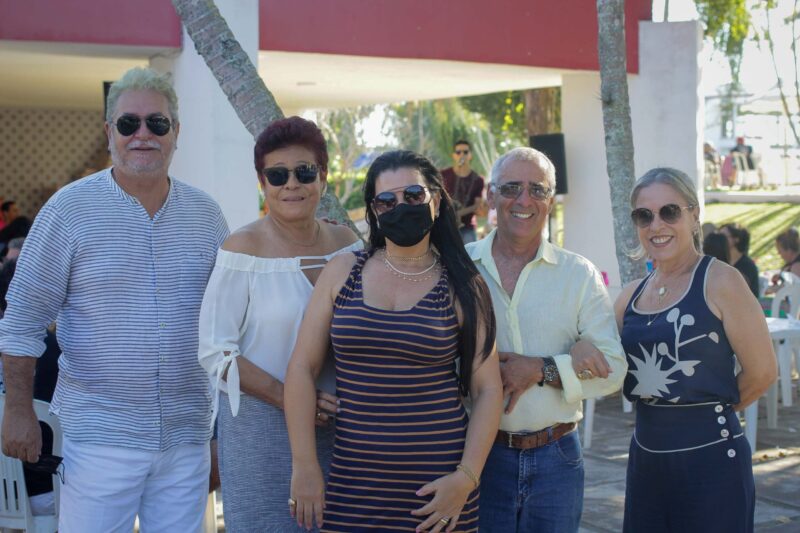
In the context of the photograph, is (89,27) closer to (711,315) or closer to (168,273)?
(168,273)

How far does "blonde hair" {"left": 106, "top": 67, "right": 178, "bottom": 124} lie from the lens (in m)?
3.41

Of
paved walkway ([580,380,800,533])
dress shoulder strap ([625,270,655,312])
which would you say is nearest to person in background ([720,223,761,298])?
paved walkway ([580,380,800,533])

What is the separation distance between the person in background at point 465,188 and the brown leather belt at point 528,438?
852cm

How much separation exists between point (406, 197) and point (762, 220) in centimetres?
2065

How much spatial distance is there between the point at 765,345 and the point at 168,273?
2.03 meters

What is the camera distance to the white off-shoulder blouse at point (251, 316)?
10.2 feet

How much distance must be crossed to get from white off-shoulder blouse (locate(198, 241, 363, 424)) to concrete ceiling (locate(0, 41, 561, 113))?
6520 mm

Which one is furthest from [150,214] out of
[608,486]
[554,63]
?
[554,63]

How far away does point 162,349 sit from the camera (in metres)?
3.36

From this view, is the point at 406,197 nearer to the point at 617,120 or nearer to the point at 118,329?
the point at 118,329

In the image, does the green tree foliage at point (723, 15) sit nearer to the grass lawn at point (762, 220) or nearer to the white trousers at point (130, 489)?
the grass lawn at point (762, 220)

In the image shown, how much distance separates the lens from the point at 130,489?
3.35m

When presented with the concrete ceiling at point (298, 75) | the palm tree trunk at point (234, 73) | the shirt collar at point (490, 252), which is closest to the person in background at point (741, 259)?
the concrete ceiling at point (298, 75)

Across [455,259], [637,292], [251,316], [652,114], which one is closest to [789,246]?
[652,114]
